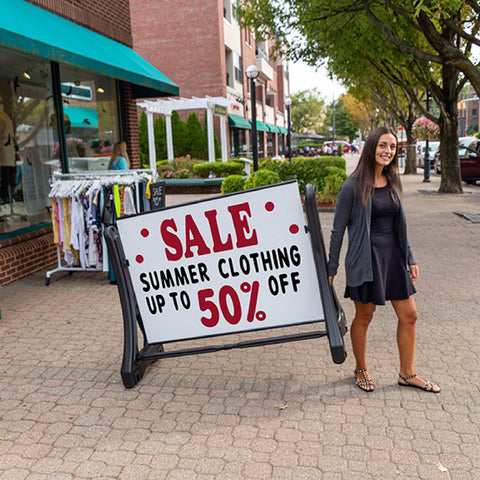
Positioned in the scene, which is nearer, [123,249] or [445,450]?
[445,450]

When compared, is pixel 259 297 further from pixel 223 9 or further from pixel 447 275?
pixel 223 9

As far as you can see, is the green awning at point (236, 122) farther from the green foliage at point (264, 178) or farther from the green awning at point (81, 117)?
the green awning at point (81, 117)

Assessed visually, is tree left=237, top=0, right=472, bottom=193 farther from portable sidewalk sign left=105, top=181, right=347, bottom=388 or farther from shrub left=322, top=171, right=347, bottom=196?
portable sidewalk sign left=105, top=181, right=347, bottom=388

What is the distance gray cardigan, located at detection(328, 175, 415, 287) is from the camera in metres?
3.76

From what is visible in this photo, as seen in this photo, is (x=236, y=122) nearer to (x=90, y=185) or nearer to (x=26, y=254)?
(x=26, y=254)

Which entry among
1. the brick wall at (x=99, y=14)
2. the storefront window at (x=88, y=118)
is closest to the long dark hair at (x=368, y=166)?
the brick wall at (x=99, y=14)

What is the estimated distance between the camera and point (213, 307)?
4.06m

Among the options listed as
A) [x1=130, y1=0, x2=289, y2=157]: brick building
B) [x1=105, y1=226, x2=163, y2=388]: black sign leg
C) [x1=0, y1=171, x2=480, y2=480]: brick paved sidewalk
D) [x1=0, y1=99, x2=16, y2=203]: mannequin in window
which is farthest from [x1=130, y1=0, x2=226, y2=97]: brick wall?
[x1=105, y1=226, x2=163, y2=388]: black sign leg

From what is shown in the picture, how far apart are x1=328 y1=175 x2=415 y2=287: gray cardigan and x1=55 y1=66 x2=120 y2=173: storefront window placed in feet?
22.4

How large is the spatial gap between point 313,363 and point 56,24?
6.57 metres

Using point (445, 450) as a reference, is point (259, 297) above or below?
Result: above

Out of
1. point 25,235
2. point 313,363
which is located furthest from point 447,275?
point 25,235

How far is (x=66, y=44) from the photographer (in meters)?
7.64

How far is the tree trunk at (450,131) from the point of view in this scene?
682 inches
